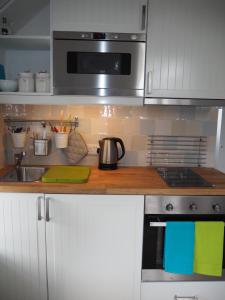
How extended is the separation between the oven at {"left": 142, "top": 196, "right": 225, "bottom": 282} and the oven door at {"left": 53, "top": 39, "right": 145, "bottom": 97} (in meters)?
0.72

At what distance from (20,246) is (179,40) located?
1.63 metres

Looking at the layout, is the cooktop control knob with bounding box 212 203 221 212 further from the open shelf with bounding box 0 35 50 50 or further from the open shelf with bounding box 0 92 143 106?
the open shelf with bounding box 0 35 50 50

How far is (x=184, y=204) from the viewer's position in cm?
161

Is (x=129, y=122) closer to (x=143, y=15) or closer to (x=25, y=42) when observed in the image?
(x=143, y=15)

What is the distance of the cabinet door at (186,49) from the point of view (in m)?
1.66

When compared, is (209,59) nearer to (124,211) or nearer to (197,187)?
(197,187)

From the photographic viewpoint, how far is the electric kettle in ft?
6.30

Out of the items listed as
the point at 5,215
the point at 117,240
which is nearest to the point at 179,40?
the point at 117,240

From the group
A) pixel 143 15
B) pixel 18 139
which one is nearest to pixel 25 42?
pixel 18 139

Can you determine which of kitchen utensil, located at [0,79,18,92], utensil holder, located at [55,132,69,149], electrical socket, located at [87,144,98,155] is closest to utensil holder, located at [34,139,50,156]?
utensil holder, located at [55,132,69,149]

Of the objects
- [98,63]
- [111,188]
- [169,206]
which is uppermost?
[98,63]

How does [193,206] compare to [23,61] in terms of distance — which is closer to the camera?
[193,206]

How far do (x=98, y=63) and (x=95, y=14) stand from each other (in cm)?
29

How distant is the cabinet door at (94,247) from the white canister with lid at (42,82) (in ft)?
2.31
